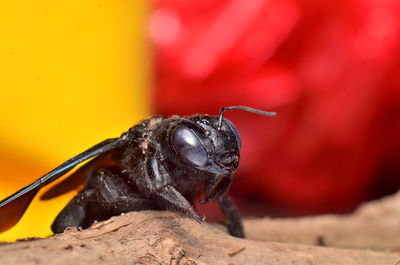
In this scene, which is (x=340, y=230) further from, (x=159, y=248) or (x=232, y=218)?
(x=159, y=248)

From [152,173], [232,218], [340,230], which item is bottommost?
[340,230]

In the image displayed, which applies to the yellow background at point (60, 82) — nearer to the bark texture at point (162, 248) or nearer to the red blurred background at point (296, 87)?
the red blurred background at point (296, 87)

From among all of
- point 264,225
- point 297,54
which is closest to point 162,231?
point 264,225

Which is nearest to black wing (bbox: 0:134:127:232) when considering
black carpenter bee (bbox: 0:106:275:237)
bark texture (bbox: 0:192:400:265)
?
black carpenter bee (bbox: 0:106:275:237)

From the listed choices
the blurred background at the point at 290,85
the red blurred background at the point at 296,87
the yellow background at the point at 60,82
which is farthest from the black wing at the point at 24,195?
the red blurred background at the point at 296,87

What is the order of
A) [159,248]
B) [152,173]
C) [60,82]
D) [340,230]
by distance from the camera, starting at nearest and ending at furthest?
[159,248] → [152,173] → [340,230] → [60,82]

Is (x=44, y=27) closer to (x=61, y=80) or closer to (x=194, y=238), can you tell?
(x=61, y=80)

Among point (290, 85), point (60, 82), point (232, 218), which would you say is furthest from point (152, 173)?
point (290, 85)
